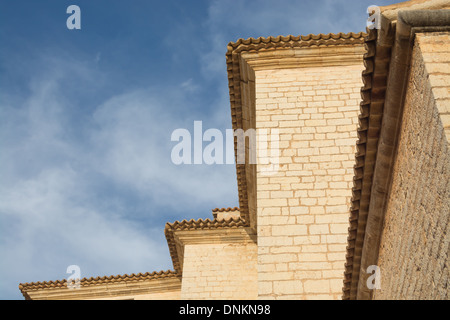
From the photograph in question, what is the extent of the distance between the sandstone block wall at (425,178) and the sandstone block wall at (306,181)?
2994mm

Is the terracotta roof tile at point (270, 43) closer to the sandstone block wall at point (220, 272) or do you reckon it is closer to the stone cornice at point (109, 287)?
the sandstone block wall at point (220, 272)

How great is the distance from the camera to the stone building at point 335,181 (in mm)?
3695

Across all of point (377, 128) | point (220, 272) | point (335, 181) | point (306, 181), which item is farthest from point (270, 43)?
point (377, 128)

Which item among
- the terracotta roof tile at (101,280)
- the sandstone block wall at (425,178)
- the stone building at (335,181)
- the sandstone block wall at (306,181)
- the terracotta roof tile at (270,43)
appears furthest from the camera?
the terracotta roof tile at (101,280)

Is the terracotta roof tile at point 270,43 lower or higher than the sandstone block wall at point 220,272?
higher

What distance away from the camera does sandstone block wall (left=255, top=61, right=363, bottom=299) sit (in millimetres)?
7375

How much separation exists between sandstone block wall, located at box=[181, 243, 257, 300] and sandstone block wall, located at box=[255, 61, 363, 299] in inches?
130

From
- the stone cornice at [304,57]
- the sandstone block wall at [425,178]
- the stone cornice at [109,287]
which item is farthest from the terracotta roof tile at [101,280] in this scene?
the sandstone block wall at [425,178]

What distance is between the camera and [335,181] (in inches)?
325

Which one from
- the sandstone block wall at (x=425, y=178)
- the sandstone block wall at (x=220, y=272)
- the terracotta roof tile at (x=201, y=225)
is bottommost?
the sandstone block wall at (x=425, y=178)

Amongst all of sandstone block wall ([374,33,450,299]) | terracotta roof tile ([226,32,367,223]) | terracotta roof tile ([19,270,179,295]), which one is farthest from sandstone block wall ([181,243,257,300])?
sandstone block wall ([374,33,450,299])

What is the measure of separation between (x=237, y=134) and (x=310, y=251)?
362 centimetres

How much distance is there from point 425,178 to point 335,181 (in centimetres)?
457

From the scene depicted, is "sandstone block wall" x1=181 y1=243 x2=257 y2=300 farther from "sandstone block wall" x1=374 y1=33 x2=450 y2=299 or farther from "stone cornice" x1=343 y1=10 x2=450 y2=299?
"sandstone block wall" x1=374 y1=33 x2=450 y2=299
